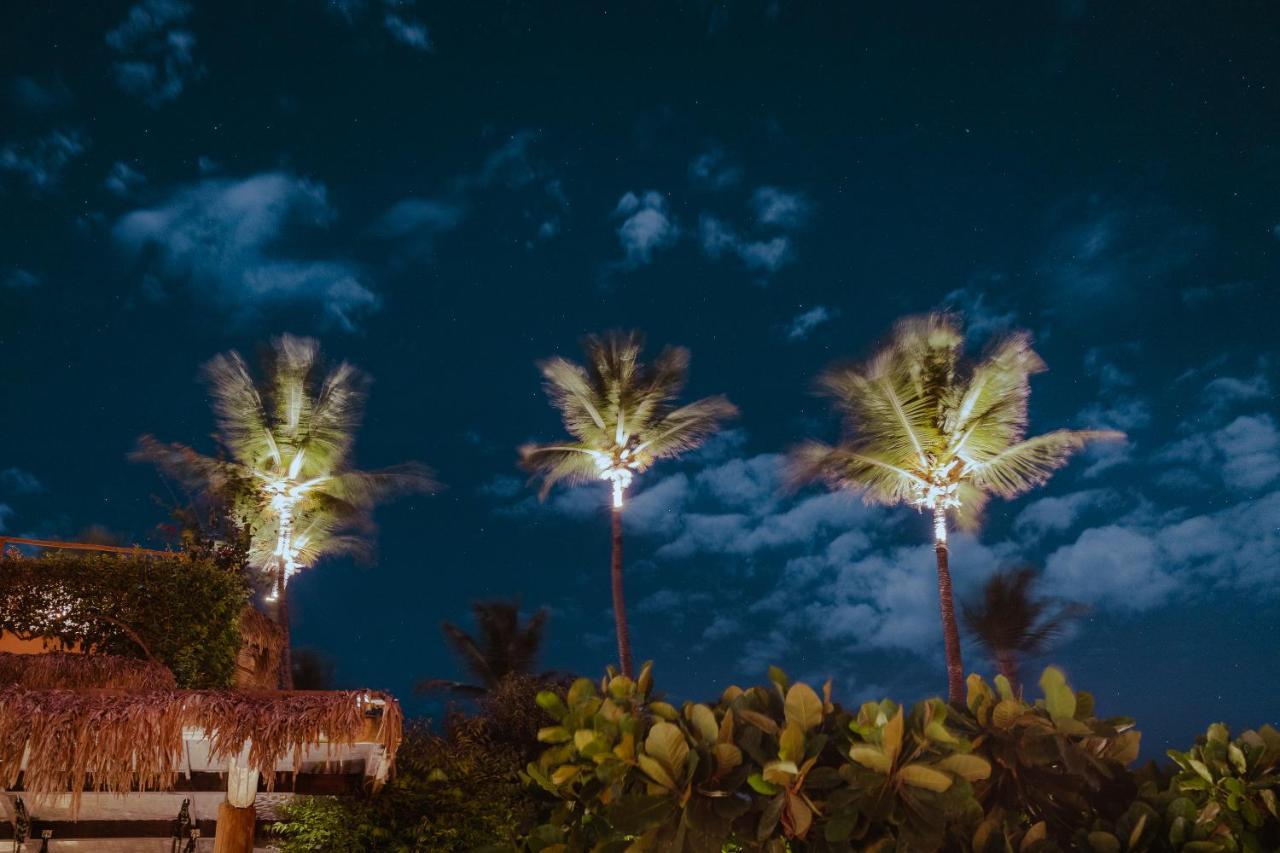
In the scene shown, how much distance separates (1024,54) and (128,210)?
69370mm

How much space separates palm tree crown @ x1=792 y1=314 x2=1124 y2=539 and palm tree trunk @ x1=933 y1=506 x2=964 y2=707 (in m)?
0.14

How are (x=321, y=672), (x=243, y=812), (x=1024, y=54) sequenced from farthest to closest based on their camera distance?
(x=1024, y=54), (x=321, y=672), (x=243, y=812)

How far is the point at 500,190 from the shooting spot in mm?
91062

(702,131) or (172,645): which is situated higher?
(702,131)

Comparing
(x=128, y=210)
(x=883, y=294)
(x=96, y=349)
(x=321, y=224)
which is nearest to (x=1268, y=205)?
(x=883, y=294)

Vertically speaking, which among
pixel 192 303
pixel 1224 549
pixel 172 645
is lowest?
pixel 172 645

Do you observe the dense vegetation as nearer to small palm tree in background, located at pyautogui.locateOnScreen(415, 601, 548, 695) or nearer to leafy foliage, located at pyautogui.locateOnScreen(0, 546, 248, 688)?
leafy foliage, located at pyautogui.locateOnScreen(0, 546, 248, 688)

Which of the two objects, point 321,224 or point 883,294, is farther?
point 883,294

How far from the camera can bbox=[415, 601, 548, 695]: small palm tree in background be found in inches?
981

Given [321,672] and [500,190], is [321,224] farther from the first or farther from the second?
[321,672]

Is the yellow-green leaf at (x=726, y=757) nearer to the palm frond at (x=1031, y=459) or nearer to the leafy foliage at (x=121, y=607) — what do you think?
the leafy foliage at (x=121, y=607)

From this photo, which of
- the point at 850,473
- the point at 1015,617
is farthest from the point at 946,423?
the point at 1015,617

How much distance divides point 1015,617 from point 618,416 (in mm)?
10052

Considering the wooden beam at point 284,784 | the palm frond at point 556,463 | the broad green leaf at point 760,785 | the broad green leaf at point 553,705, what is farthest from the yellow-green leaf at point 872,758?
the palm frond at point 556,463
